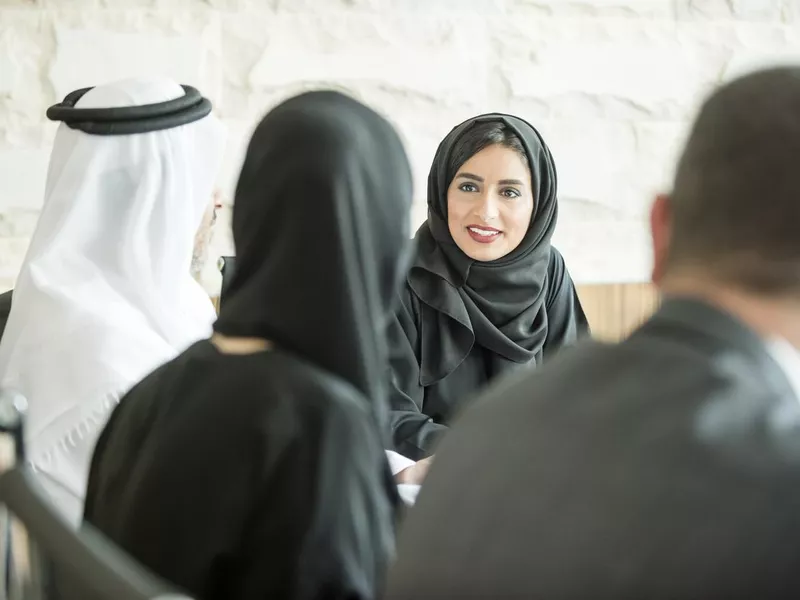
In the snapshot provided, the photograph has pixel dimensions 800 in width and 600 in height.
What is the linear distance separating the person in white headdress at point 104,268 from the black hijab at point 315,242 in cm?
65

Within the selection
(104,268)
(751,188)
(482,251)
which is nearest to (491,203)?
(482,251)

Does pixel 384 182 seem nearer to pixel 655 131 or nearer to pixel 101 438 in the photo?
pixel 101 438

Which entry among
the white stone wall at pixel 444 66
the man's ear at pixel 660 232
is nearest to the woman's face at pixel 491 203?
the white stone wall at pixel 444 66

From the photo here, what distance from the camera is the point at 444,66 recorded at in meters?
2.88

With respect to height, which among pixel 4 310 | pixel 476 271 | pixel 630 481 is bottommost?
pixel 4 310

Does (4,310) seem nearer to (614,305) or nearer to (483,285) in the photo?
(483,285)

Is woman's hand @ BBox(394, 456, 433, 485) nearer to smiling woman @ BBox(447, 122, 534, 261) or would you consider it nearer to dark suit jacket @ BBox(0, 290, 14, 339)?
smiling woman @ BBox(447, 122, 534, 261)

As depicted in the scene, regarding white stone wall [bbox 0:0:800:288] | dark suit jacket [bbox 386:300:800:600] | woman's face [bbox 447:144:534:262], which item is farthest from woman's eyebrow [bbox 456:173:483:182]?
dark suit jacket [bbox 386:300:800:600]

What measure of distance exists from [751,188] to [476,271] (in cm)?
160

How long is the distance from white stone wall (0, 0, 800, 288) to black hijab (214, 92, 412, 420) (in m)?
1.74

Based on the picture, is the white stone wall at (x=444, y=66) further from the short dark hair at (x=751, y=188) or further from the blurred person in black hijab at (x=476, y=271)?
the short dark hair at (x=751, y=188)

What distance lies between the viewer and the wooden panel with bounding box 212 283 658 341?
121 inches

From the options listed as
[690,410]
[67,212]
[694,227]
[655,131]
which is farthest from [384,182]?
[655,131]

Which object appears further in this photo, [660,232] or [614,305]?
[614,305]
